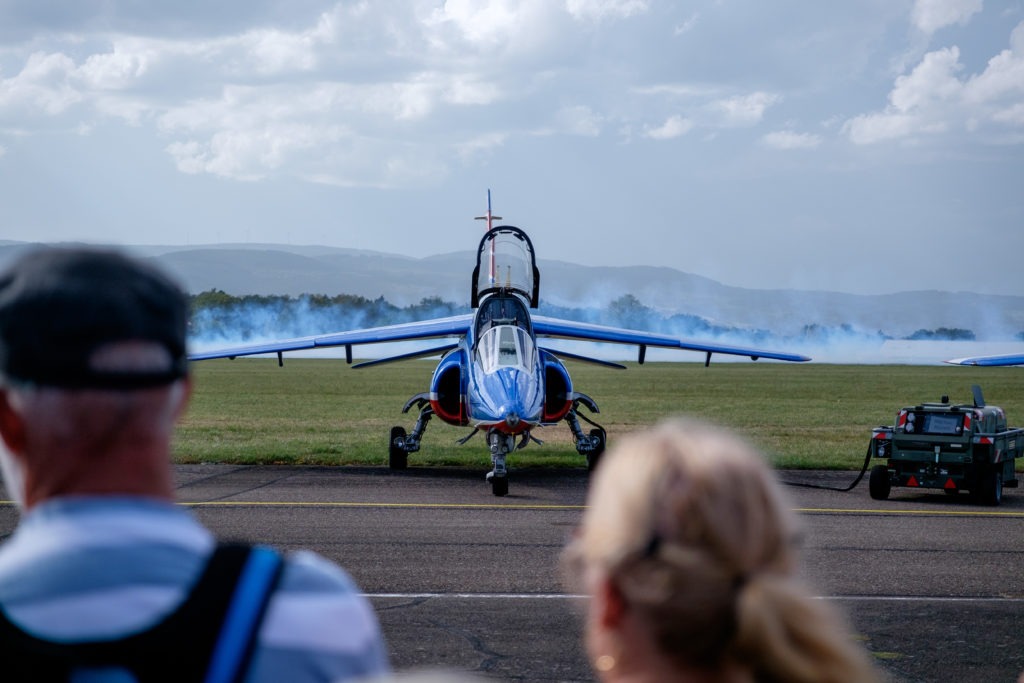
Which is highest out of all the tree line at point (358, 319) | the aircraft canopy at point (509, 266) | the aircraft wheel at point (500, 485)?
the tree line at point (358, 319)

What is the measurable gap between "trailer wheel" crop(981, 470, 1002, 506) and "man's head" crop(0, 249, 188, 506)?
595 inches

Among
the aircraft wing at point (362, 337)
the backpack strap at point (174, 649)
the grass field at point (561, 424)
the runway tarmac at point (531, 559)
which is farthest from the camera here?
the grass field at point (561, 424)

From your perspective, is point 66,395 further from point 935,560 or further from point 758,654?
point 935,560

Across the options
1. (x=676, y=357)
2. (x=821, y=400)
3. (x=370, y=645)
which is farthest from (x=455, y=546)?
(x=676, y=357)

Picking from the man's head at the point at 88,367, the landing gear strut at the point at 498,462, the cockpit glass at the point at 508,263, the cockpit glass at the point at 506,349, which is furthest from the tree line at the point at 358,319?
the man's head at the point at 88,367

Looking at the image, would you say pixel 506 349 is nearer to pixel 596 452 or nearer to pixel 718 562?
pixel 596 452

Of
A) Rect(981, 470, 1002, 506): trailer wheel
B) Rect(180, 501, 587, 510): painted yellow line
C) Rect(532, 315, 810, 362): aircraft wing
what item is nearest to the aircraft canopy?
Rect(532, 315, 810, 362): aircraft wing

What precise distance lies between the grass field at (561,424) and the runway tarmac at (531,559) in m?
3.27

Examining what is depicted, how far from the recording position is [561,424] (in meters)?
34.2

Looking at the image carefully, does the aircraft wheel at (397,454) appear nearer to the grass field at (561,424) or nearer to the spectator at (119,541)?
the grass field at (561,424)

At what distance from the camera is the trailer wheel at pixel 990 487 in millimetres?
15117

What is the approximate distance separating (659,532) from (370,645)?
0.51m

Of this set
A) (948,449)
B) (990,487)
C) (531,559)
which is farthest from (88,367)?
(990,487)

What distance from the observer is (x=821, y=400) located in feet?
150
